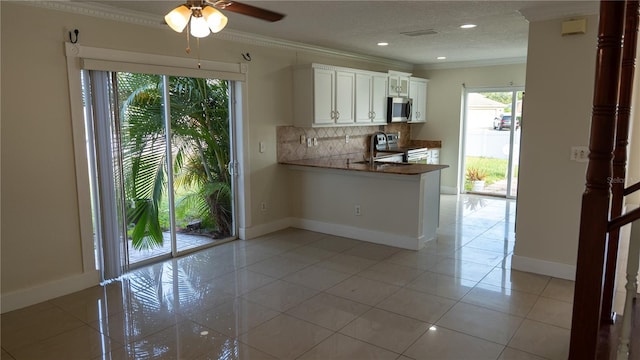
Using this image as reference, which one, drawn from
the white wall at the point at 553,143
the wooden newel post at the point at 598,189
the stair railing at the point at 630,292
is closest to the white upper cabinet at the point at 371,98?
the white wall at the point at 553,143

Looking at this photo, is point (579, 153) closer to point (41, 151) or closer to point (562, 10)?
point (562, 10)

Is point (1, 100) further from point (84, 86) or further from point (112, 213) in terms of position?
point (112, 213)

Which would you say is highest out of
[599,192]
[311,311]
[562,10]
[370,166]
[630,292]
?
[562,10]

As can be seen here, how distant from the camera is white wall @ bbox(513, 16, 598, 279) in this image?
3650mm

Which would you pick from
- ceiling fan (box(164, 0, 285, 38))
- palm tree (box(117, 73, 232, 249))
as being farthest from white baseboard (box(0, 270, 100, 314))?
ceiling fan (box(164, 0, 285, 38))

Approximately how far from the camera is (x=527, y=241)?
4.05m

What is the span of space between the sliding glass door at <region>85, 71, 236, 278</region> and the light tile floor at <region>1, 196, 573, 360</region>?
1.06 ft

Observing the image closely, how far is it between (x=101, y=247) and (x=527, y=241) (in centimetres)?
387

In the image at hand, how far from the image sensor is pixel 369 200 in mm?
5117

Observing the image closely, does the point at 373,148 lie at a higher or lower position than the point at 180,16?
lower

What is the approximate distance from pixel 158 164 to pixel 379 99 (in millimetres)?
3657

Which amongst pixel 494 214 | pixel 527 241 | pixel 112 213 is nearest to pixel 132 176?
pixel 112 213

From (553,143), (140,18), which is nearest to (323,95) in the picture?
(140,18)

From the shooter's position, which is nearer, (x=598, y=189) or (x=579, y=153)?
(x=598, y=189)
